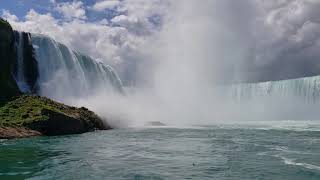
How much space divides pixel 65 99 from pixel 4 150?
43.4m

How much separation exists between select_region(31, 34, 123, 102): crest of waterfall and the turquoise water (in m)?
34.2

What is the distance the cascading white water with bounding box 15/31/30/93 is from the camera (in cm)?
7429

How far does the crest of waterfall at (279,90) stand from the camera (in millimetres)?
120438

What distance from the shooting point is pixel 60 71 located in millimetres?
79500

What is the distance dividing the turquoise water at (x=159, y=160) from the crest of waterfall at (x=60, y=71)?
3417cm

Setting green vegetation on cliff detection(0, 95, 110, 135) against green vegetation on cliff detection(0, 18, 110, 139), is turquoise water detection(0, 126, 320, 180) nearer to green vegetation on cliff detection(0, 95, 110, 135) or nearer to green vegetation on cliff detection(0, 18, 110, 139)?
green vegetation on cliff detection(0, 18, 110, 139)

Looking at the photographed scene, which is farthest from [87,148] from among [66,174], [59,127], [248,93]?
[248,93]

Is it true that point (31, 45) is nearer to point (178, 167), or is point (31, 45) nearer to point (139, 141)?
point (139, 141)

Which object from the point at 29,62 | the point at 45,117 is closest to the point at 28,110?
the point at 45,117

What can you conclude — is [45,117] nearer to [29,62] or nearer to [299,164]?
[29,62]

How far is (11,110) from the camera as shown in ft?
194

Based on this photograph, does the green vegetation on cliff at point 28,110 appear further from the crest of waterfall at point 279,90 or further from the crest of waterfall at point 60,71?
the crest of waterfall at point 279,90

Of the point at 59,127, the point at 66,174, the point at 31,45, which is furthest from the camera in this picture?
the point at 31,45

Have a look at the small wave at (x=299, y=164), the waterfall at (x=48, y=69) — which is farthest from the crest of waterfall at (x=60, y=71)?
the small wave at (x=299, y=164)
